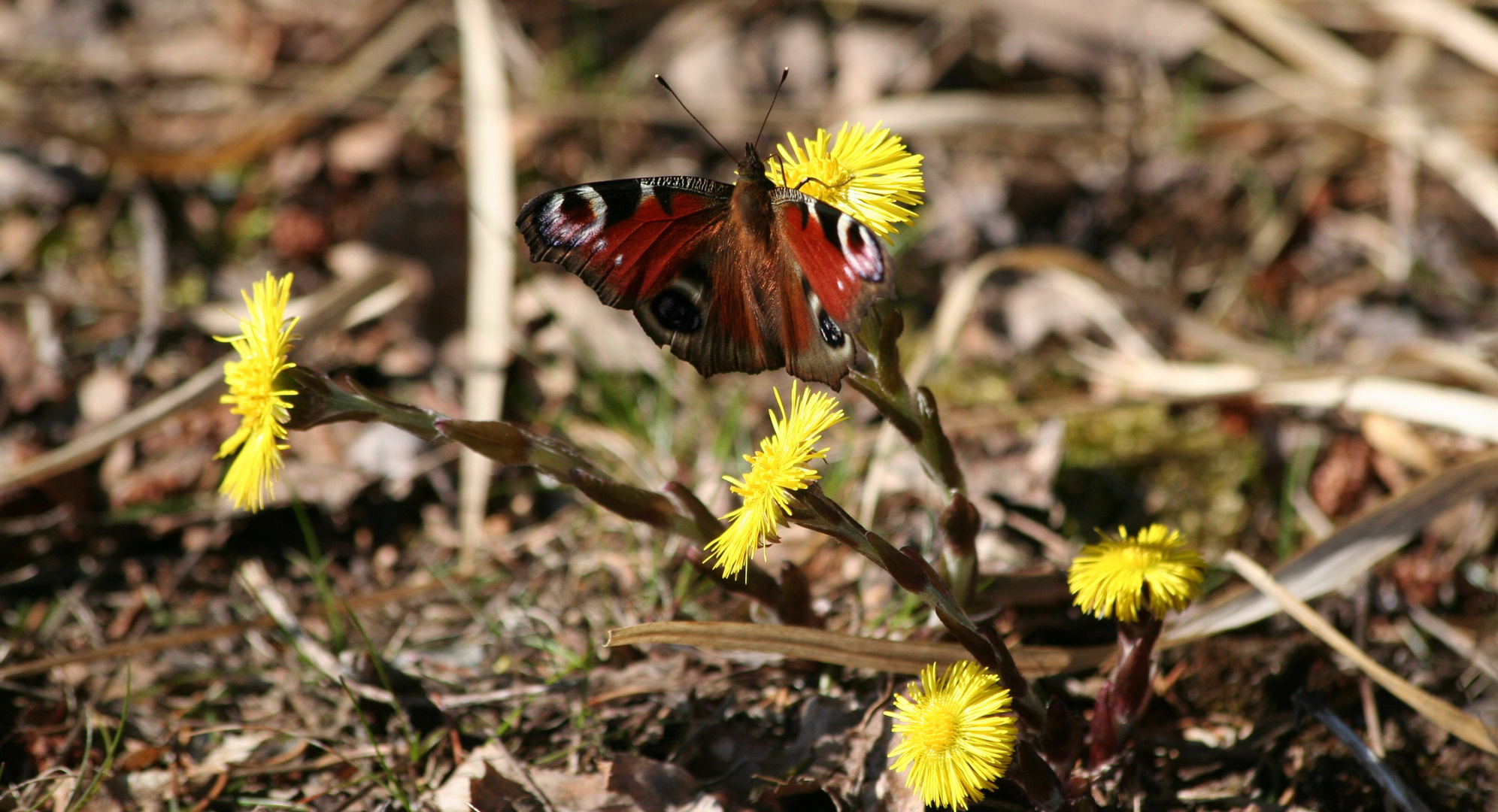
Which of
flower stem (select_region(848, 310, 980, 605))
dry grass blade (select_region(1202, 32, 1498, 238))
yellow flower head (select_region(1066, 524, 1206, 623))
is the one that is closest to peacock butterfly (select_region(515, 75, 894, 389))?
flower stem (select_region(848, 310, 980, 605))

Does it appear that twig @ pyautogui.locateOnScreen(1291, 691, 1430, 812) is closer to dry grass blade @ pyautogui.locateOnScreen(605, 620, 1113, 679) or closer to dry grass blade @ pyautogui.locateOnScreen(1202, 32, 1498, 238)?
dry grass blade @ pyautogui.locateOnScreen(605, 620, 1113, 679)

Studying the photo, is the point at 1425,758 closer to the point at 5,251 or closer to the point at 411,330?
the point at 411,330

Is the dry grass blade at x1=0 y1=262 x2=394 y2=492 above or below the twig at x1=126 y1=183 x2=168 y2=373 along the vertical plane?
below

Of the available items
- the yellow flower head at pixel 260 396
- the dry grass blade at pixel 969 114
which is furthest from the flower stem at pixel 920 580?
the dry grass blade at pixel 969 114

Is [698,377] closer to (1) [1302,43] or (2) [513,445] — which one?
(2) [513,445]

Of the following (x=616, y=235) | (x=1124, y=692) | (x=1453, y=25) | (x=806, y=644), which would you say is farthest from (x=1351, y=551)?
(x=1453, y=25)

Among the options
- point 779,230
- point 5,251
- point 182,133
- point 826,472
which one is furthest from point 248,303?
point 182,133
